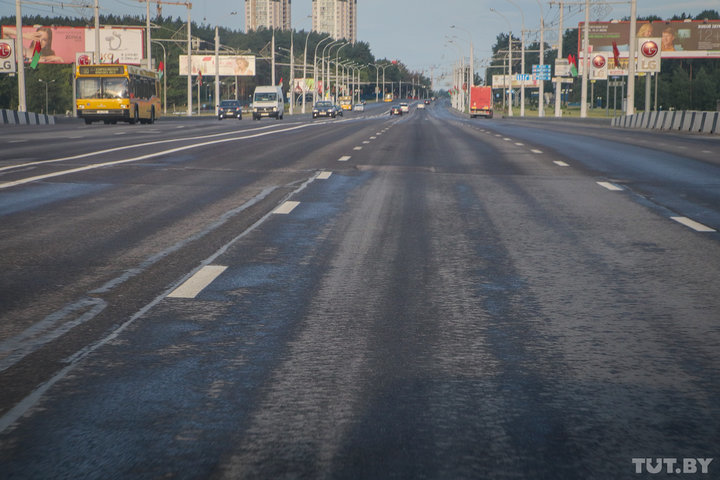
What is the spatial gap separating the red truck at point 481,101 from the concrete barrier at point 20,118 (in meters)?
53.0

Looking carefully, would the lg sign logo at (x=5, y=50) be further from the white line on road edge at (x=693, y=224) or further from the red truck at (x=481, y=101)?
the white line on road edge at (x=693, y=224)

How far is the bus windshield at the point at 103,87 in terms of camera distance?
5300 centimetres

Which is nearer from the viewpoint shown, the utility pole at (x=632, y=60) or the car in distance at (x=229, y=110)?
the utility pole at (x=632, y=60)

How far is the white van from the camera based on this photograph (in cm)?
8056

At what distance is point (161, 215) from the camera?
11.0 metres

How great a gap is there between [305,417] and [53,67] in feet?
490

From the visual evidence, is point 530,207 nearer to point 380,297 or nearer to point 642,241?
point 642,241

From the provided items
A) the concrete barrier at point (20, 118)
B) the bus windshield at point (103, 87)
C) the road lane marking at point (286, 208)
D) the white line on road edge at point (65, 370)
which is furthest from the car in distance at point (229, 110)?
the white line on road edge at point (65, 370)

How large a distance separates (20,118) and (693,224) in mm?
45855

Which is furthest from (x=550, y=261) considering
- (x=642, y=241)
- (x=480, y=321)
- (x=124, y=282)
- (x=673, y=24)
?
(x=673, y=24)

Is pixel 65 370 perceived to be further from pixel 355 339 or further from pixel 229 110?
pixel 229 110

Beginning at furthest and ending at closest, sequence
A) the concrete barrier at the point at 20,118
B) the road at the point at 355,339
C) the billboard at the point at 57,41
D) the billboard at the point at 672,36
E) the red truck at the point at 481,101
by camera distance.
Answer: the billboard at the point at 672,36
the billboard at the point at 57,41
the red truck at the point at 481,101
the concrete barrier at the point at 20,118
the road at the point at 355,339

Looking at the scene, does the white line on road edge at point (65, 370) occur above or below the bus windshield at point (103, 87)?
below

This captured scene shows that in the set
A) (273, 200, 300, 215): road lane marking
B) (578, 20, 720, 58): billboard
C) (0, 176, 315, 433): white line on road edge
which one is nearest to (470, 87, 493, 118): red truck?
(578, 20, 720, 58): billboard
